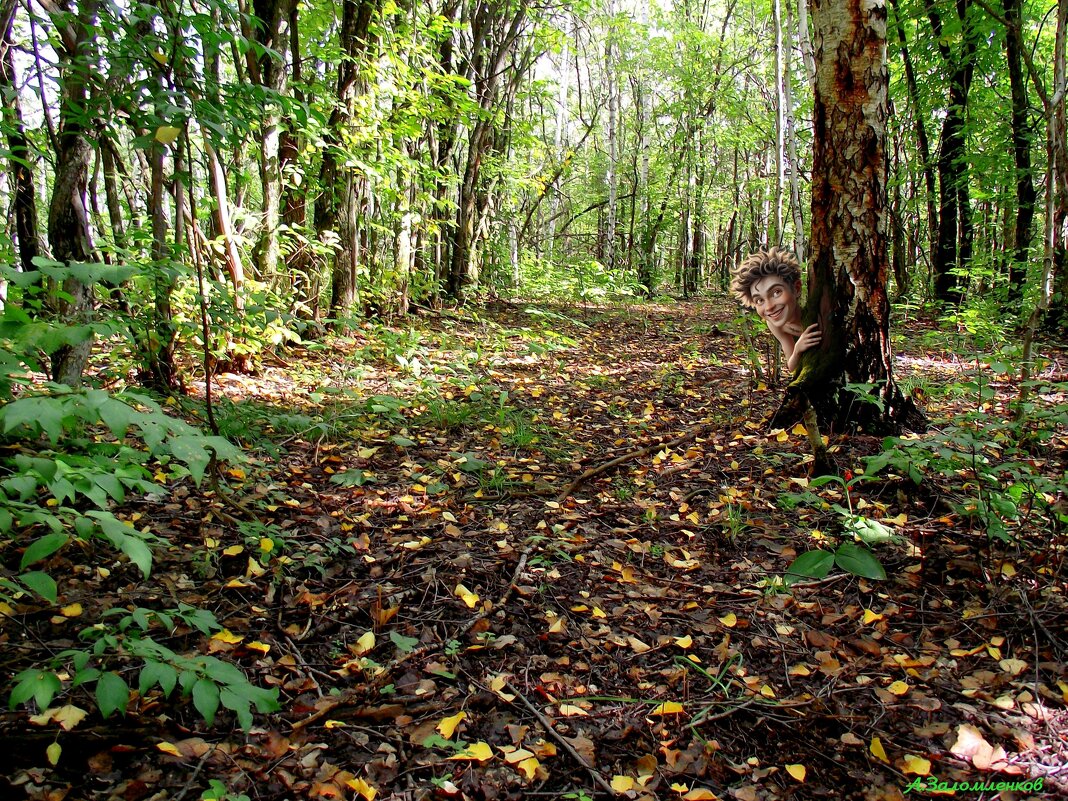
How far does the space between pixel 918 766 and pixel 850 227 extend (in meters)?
3.15

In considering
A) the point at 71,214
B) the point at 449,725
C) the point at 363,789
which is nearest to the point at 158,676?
the point at 363,789

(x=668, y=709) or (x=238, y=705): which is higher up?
(x=238, y=705)

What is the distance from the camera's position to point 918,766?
1.84m

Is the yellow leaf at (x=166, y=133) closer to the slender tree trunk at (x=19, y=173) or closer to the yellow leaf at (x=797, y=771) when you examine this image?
the slender tree trunk at (x=19, y=173)

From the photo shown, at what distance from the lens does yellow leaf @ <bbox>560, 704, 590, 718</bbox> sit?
2150 millimetres

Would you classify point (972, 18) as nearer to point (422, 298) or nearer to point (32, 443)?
point (422, 298)

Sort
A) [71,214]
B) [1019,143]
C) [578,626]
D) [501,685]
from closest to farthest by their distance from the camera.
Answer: [501,685]
[578,626]
[71,214]
[1019,143]

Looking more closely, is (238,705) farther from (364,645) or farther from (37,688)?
(364,645)

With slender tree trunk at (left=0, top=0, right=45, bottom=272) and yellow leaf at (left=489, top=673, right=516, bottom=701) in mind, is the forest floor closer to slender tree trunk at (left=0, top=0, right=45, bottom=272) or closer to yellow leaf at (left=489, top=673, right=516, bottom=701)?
yellow leaf at (left=489, top=673, right=516, bottom=701)

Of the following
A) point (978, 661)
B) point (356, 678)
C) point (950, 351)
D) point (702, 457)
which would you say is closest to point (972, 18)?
point (950, 351)

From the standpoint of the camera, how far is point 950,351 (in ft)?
22.9

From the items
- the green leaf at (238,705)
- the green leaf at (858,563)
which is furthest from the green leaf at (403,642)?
the green leaf at (858,563)

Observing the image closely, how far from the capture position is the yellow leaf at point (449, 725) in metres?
2.03

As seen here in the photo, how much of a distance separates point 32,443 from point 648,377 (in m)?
5.52
